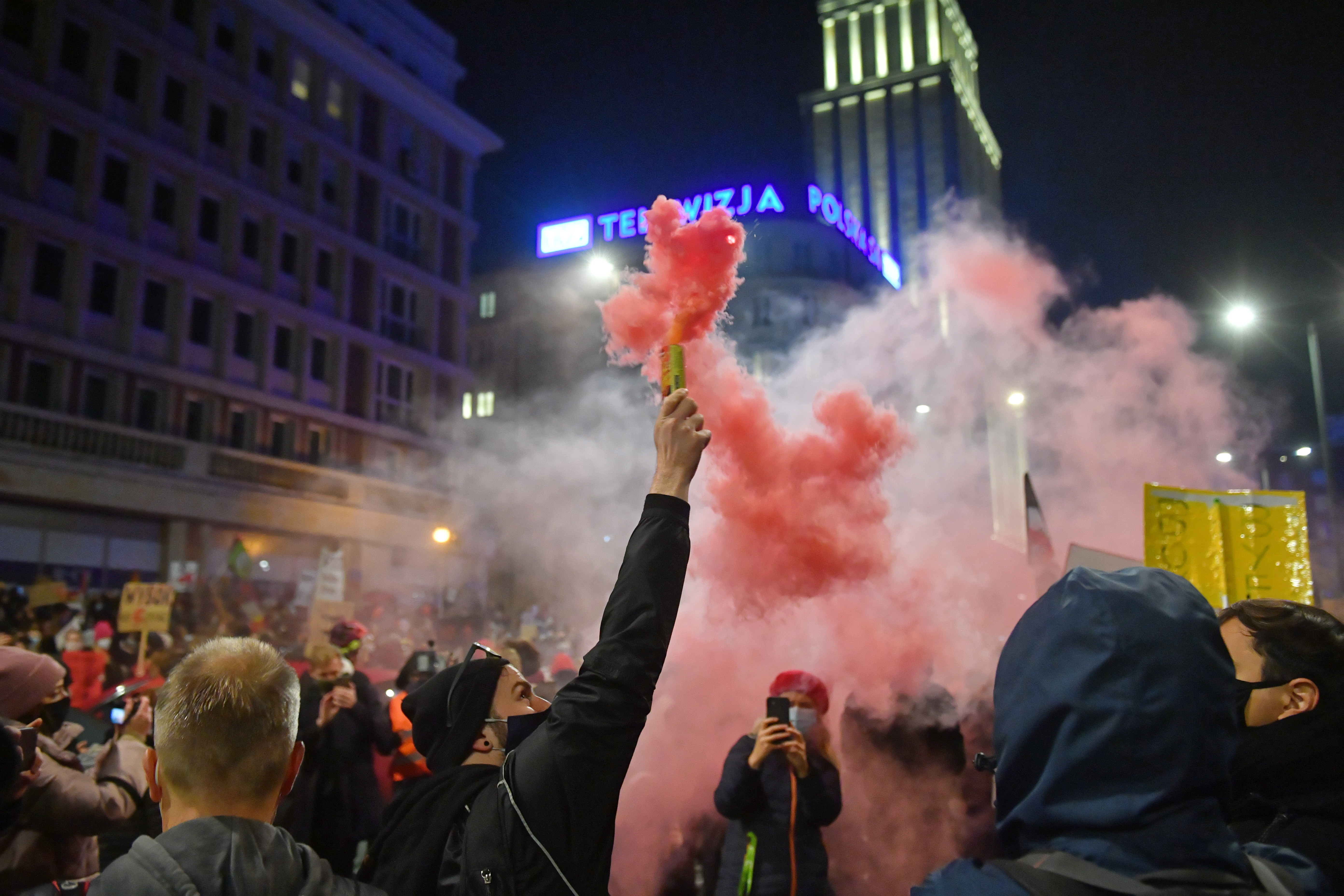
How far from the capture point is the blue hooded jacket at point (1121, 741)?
4.82 ft

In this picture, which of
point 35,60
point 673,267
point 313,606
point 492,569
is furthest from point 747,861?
point 492,569

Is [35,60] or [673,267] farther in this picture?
[35,60]

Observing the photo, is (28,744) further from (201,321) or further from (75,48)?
(75,48)

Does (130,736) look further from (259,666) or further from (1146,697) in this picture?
(1146,697)

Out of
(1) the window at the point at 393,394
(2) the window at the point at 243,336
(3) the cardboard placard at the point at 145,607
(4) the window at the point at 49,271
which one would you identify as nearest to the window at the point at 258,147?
(2) the window at the point at 243,336

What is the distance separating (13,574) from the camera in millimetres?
22688

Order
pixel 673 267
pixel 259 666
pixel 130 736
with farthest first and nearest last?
pixel 130 736
pixel 673 267
pixel 259 666

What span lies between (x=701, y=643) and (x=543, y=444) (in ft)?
73.1

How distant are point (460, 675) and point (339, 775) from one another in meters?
3.90

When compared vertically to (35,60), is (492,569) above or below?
below

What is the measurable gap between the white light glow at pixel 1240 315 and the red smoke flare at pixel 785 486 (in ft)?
27.4

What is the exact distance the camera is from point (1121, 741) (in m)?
1.49

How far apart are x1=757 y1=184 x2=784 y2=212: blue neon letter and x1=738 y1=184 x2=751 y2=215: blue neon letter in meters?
0.73

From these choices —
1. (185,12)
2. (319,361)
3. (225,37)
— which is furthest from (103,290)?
(225,37)
